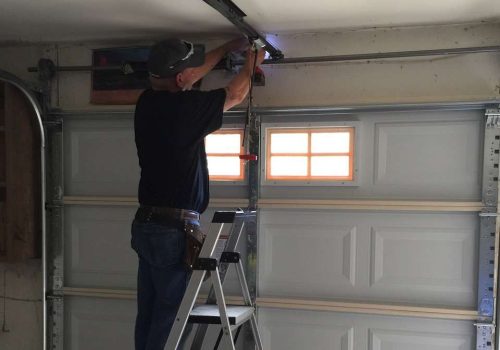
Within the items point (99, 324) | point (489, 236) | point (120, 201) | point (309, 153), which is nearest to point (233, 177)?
point (309, 153)

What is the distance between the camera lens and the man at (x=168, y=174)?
80.7 inches

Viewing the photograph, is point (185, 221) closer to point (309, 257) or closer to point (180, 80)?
point (180, 80)

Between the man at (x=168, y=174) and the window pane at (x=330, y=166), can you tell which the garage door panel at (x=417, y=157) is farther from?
the man at (x=168, y=174)

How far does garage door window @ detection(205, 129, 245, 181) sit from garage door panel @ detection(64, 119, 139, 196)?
0.47 metres

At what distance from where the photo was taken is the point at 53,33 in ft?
9.07

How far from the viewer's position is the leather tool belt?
79.1 inches

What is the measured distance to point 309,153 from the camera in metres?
2.66

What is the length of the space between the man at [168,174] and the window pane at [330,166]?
71 centimetres

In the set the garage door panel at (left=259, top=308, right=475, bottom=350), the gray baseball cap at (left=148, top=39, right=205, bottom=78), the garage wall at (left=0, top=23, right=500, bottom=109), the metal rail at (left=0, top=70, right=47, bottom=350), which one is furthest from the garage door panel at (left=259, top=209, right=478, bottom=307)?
the metal rail at (left=0, top=70, right=47, bottom=350)

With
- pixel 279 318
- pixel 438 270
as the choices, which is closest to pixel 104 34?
pixel 279 318

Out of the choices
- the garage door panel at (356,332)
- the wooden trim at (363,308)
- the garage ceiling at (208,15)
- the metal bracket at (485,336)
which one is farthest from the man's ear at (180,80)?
the metal bracket at (485,336)

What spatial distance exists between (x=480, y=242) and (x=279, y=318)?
112cm

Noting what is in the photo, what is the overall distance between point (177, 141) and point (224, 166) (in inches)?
29.7

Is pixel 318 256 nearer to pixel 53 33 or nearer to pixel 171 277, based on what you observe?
pixel 171 277
